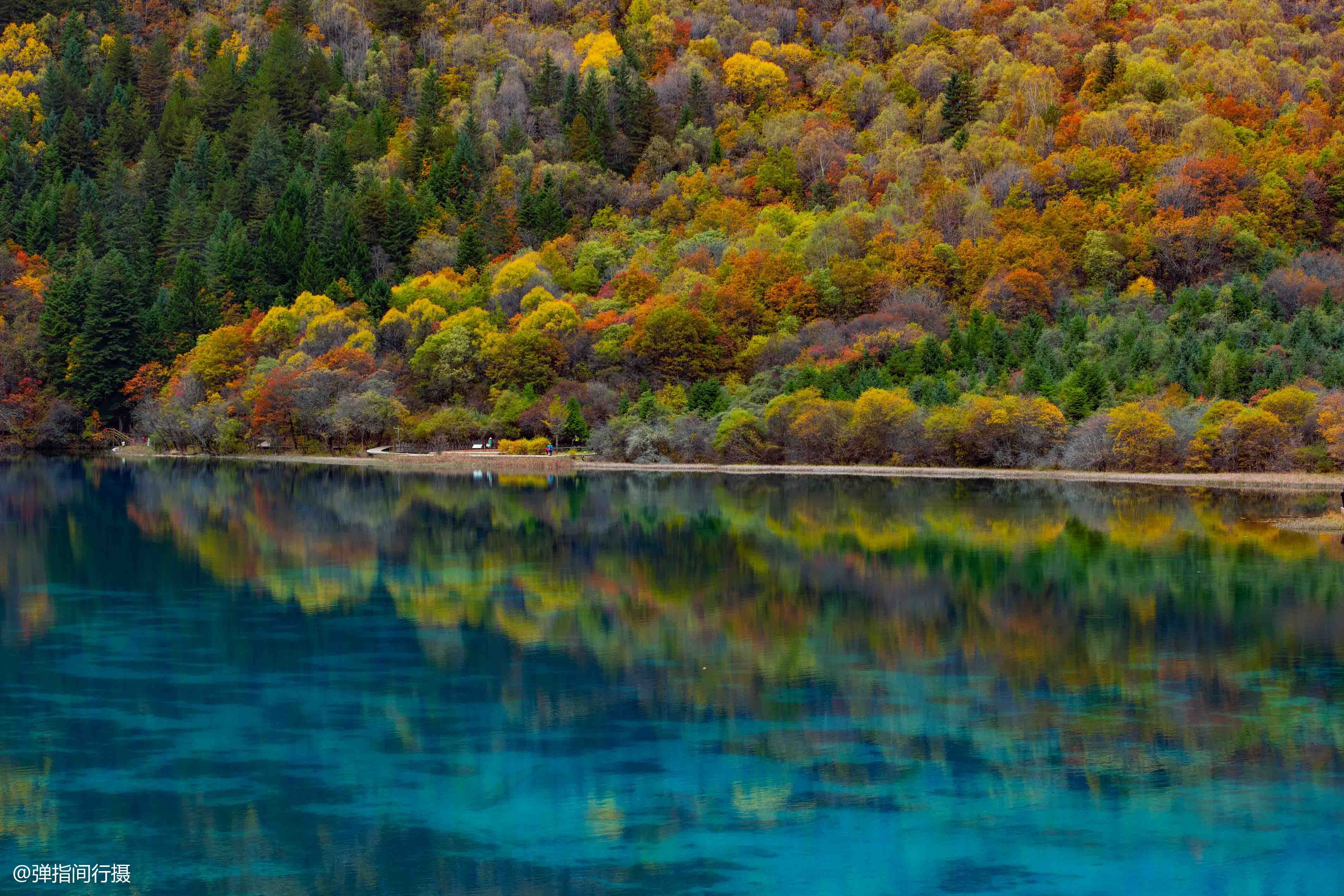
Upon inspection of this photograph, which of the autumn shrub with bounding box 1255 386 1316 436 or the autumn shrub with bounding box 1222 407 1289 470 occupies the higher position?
the autumn shrub with bounding box 1255 386 1316 436

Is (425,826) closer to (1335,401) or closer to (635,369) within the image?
(1335,401)

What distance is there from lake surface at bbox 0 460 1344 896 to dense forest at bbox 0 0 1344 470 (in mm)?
37828

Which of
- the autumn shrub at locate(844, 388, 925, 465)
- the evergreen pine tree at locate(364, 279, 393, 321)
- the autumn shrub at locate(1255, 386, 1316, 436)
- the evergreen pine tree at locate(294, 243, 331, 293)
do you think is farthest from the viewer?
the evergreen pine tree at locate(294, 243, 331, 293)

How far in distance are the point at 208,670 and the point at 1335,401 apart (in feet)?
182

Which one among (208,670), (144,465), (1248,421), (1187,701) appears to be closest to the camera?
(1187,701)

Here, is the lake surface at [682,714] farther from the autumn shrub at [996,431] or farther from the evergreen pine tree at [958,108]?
the evergreen pine tree at [958,108]

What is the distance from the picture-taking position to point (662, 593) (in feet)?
111

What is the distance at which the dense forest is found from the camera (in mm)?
83938

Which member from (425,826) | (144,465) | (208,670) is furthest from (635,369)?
(425,826)

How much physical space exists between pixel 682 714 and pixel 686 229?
10641 centimetres

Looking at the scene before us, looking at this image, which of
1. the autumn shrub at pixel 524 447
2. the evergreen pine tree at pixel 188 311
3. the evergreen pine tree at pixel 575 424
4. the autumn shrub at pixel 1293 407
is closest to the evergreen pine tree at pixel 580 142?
the evergreen pine tree at pixel 188 311

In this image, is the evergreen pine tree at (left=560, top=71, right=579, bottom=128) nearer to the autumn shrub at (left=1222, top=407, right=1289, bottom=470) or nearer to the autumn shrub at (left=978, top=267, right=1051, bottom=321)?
the autumn shrub at (left=978, top=267, right=1051, bottom=321)

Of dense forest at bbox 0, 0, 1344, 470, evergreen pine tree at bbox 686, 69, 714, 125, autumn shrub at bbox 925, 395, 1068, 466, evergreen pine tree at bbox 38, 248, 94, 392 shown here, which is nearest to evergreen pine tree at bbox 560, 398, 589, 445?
dense forest at bbox 0, 0, 1344, 470

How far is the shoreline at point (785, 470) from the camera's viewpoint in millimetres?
63844
